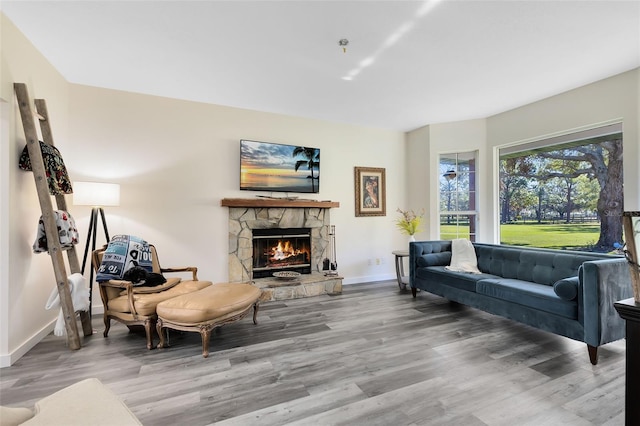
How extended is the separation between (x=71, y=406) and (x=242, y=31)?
268cm

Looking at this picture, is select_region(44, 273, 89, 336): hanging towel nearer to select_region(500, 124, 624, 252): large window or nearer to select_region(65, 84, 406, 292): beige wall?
select_region(65, 84, 406, 292): beige wall

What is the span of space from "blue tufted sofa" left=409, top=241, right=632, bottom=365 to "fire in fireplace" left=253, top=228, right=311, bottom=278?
168cm

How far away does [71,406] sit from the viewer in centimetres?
104

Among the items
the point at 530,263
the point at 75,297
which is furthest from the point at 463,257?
the point at 75,297

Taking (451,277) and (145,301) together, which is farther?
(451,277)

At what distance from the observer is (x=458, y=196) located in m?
5.04

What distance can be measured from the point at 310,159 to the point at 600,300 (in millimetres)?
3692

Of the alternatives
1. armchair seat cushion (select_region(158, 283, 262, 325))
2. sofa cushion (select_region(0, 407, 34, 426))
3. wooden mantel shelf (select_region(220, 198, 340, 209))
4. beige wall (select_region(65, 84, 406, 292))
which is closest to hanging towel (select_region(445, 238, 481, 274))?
beige wall (select_region(65, 84, 406, 292))

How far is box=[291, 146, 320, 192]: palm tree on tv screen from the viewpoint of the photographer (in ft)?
14.9

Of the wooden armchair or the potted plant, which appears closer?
the wooden armchair

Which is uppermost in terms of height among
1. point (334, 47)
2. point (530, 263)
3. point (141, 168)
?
point (334, 47)

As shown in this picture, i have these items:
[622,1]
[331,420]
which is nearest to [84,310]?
[331,420]

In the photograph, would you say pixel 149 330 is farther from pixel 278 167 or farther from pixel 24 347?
pixel 278 167

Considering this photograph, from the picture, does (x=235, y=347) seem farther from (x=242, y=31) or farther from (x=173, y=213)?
(x=242, y=31)
